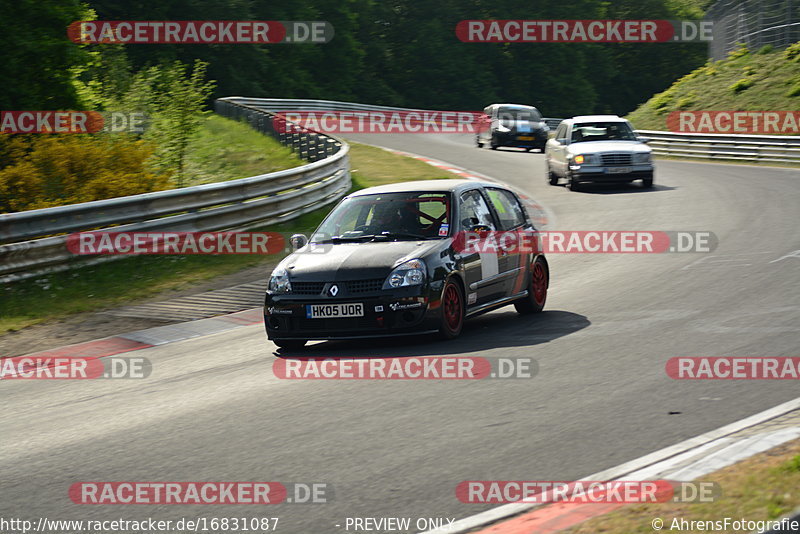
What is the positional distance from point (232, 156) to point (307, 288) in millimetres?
18788

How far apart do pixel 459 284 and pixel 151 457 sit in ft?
13.7

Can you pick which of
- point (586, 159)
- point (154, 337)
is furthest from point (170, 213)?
point (586, 159)

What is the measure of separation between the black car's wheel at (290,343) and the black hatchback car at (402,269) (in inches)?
0.5

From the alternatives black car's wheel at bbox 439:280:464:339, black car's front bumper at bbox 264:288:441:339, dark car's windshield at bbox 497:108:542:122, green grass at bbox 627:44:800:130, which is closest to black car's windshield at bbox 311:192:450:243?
black car's wheel at bbox 439:280:464:339

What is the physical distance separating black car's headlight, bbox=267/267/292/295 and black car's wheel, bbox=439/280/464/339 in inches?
56.4

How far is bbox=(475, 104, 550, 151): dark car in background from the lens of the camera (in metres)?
37.8

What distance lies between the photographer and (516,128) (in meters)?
A: 38.0

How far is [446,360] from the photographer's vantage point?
339 inches

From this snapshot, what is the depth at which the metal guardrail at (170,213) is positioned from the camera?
13.5 metres

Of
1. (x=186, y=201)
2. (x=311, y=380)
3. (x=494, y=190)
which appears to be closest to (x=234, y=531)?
(x=311, y=380)

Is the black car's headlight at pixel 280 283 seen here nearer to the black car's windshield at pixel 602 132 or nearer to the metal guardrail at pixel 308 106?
the black car's windshield at pixel 602 132

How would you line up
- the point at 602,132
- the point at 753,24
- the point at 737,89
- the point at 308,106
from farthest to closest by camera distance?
1. the point at 308,106
2. the point at 753,24
3. the point at 737,89
4. the point at 602,132

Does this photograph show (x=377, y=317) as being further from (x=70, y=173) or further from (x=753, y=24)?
(x=753, y=24)

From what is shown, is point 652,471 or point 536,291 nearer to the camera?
point 652,471
